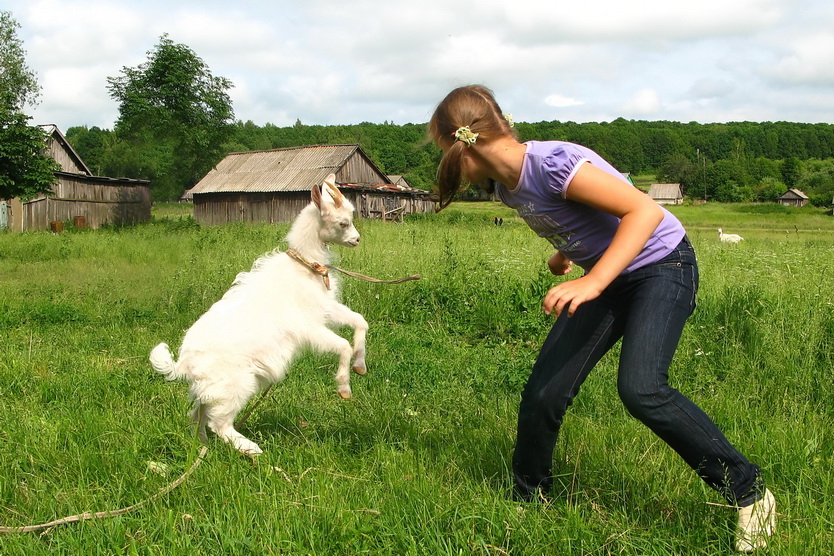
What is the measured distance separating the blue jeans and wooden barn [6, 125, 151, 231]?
34.4 meters

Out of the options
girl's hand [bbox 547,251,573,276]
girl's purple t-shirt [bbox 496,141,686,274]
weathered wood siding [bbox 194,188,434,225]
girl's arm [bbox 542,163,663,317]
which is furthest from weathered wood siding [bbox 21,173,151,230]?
girl's arm [bbox 542,163,663,317]

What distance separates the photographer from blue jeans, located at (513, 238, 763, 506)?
257cm

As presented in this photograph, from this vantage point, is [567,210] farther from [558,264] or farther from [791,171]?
[791,171]

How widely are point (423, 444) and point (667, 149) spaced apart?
12812 centimetres

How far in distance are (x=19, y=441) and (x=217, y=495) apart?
65.2 inches

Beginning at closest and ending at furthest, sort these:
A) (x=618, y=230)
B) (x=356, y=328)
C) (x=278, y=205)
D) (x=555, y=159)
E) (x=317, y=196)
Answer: (x=618, y=230) < (x=555, y=159) < (x=356, y=328) < (x=317, y=196) < (x=278, y=205)

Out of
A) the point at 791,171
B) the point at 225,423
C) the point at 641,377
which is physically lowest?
the point at 225,423

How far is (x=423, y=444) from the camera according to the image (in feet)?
12.8

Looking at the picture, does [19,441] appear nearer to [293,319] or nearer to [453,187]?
[293,319]

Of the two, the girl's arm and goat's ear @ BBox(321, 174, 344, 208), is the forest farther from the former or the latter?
the girl's arm

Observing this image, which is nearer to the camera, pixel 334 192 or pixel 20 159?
pixel 334 192

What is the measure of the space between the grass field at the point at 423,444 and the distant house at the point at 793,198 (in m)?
89.9

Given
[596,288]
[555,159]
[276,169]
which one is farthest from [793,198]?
[596,288]

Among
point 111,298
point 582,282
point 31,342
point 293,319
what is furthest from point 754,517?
point 111,298
